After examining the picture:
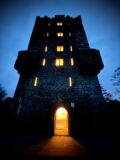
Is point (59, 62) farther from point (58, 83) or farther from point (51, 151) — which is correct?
point (51, 151)

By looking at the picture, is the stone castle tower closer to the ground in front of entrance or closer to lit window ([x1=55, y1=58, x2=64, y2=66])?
lit window ([x1=55, y1=58, x2=64, y2=66])

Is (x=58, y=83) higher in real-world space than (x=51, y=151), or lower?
higher

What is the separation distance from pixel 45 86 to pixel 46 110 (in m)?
3.63

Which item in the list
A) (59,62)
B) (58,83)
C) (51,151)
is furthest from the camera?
(59,62)

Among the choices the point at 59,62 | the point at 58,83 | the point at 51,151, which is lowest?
the point at 51,151

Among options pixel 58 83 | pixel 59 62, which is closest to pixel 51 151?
pixel 58 83

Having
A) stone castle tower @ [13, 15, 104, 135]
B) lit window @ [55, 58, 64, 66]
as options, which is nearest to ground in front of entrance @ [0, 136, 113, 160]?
stone castle tower @ [13, 15, 104, 135]

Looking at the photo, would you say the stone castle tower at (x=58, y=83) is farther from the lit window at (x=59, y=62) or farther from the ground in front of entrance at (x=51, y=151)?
the ground in front of entrance at (x=51, y=151)

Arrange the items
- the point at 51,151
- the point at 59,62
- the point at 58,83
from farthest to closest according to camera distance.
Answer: the point at 59,62 → the point at 58,83 → the point at 51,151

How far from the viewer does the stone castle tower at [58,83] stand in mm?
18234

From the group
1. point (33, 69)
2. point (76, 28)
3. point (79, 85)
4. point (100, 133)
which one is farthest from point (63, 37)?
point (100, 133)

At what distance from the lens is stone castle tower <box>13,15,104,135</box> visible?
718 inches

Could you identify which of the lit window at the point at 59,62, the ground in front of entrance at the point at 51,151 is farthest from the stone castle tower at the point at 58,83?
the ground in front of entrance at the point at 51,151

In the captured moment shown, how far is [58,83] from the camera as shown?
65.8 feet
